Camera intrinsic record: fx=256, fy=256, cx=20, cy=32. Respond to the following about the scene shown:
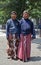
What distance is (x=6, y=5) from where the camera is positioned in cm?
2655

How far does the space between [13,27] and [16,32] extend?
8.3 inches

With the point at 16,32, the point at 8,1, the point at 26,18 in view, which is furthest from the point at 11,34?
the point at 8,1

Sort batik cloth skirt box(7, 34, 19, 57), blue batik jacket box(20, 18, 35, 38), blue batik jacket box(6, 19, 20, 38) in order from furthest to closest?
batik cloth skirt box(7, 34, 19, 57), blue batik jacket box(6, 19, 20, 38), blue batik jacket box(20, 18, 35, 38)

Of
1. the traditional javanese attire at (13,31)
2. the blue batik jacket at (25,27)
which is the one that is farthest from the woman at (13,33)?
the blue batik jacket at (25,27)

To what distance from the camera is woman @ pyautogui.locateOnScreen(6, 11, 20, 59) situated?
9.30m

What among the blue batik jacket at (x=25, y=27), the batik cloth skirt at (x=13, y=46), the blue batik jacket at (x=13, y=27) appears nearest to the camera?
the blue batik jacket at (x=25, y=27)

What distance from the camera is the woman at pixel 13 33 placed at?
30.5 feet

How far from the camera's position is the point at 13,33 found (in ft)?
30.6

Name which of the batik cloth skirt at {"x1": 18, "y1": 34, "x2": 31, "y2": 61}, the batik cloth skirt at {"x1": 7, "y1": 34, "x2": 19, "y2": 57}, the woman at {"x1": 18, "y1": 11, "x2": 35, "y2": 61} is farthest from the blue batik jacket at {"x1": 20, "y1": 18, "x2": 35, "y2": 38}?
the batik cloth skirt at {"x1": 7, "y1": 34, "x2": 19, "y2": 57}

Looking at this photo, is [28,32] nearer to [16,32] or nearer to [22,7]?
[16,32]

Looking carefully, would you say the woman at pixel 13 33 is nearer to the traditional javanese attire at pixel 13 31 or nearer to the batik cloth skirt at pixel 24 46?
the traditional javanese attire at pixel 13 31

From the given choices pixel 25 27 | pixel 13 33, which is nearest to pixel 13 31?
pixel 13 33

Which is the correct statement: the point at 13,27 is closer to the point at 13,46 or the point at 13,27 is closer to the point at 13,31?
the point at 13,31

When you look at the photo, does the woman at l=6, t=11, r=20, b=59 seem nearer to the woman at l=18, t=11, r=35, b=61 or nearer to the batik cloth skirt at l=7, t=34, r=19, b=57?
the batik cloth skirt at l=7, t=34, r=19, b=57
